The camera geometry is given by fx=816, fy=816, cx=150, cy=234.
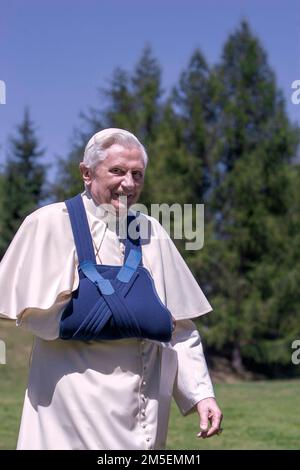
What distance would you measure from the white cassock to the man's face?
4.3 inches

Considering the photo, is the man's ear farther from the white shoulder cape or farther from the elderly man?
the white shoulder cape

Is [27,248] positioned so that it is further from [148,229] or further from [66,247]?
[148,229]

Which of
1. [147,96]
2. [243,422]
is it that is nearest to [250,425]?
[243,422]

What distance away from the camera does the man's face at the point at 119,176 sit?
9.93 ft

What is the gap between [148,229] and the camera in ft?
10.8

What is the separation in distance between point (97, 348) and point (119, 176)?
0.64 metres

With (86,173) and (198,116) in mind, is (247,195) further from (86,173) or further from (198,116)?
(86,173)

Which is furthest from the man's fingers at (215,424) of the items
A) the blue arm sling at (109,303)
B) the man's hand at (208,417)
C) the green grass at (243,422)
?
the green grass at (243,422)

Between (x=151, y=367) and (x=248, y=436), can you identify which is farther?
(x=248, y=436)

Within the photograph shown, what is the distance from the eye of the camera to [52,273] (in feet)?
9.88

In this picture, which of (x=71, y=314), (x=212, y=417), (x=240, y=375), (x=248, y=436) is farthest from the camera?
(x=240, y=375)

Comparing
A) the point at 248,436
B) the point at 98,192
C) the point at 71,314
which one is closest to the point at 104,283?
the point at 71,314

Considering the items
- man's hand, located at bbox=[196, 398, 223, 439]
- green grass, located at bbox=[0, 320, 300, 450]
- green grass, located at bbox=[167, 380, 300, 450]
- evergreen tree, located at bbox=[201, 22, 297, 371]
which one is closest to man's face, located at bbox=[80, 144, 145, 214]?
man's hand, located at bbox=[196, 398, 223, 439]

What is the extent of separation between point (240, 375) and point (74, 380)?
27.8 meters
